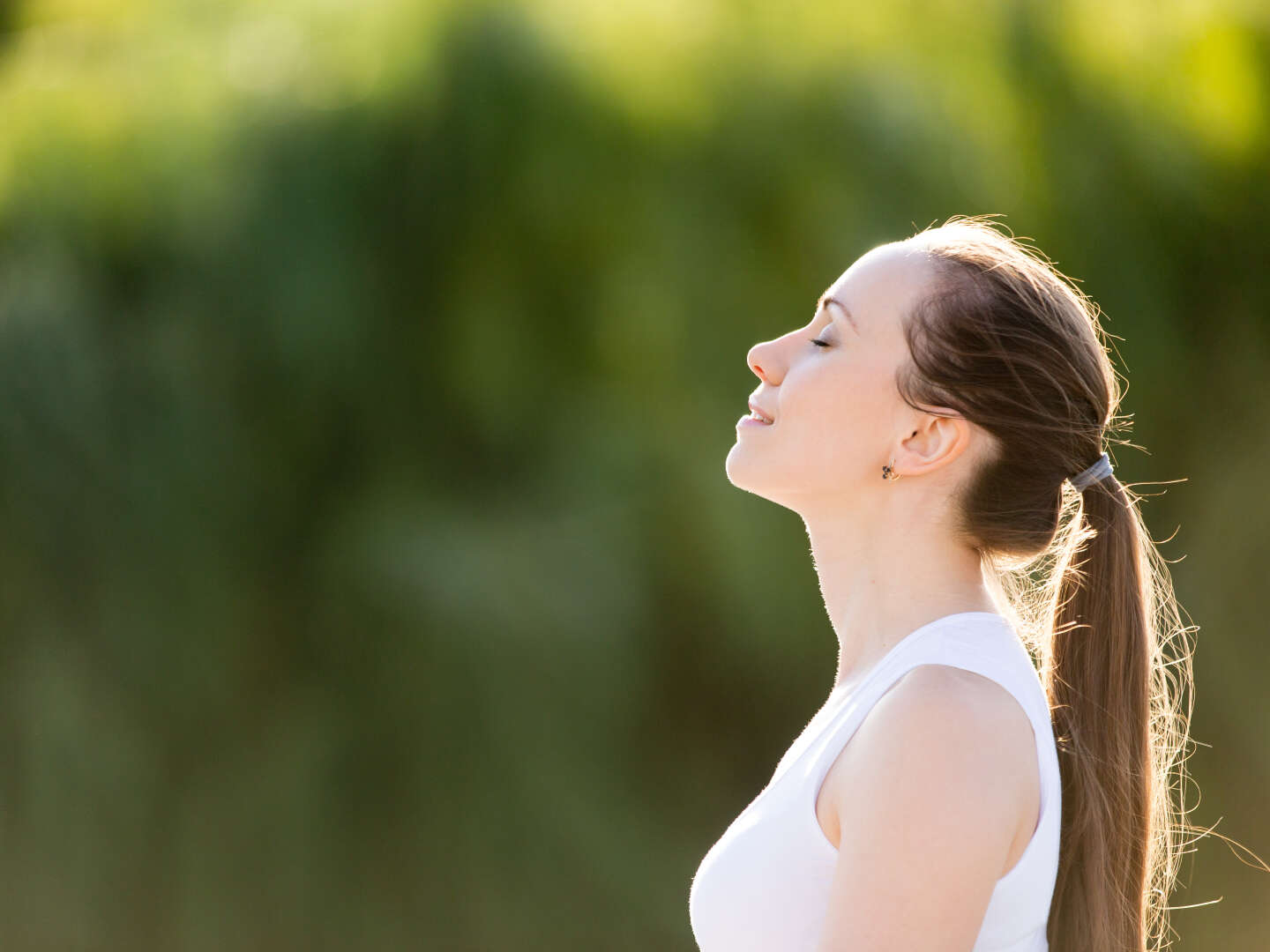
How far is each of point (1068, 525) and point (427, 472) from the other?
3.66 feet

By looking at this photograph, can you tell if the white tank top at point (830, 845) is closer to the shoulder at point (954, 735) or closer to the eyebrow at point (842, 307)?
the shoulder at point (954, 735)

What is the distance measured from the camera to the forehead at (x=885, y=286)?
72 centimetres

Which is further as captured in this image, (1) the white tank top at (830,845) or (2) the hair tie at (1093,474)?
(2) the hair tie at (1093,474)

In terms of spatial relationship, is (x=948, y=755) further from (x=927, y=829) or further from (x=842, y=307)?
(x=842, y=307)

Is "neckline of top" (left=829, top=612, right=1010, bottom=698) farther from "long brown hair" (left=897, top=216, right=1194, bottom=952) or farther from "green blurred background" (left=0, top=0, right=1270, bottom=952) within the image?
"green blurred background" (left=0, top=0, right=1270, bottom=952)

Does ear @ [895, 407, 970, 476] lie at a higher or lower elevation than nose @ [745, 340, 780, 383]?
lower

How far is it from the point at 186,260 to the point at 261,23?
40cm

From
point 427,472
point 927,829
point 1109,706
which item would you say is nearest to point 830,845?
point 927,829

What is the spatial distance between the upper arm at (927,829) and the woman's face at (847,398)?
16 centimetres

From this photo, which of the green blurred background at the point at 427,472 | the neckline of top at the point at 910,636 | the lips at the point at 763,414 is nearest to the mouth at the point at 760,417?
the lips at the point at 763,414

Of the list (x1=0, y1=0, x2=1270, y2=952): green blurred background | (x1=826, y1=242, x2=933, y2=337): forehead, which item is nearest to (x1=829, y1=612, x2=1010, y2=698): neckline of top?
(x1=826, y1=242, x2=933, y2=337): forehead

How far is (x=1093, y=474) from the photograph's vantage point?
29.0 inches

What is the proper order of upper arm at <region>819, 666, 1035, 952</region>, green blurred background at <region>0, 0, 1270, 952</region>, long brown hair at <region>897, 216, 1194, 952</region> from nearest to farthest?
upper arm at <region>819, 666, 1035, 952</region>
long brown hair at <region>897, 216, 1194, 952</region>
green blurred background at <region>0, 0, 1270, 952</region>

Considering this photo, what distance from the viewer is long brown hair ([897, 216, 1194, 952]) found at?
698 millimetres
